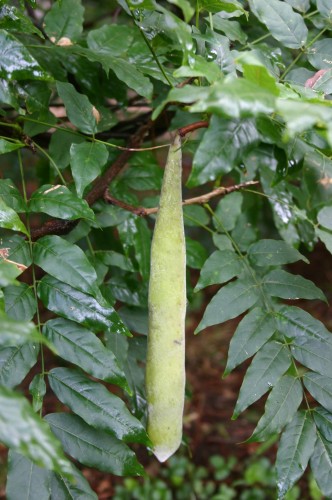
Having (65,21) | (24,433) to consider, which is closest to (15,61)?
(65,21)

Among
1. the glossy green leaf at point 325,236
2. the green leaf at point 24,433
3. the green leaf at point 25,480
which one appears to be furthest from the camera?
the glossy green leaf at point 325,236

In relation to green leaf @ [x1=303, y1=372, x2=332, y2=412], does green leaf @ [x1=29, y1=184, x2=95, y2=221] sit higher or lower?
higher

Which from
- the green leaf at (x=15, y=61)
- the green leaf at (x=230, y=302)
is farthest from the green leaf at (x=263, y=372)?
the green leaf at (x=15, y=61)

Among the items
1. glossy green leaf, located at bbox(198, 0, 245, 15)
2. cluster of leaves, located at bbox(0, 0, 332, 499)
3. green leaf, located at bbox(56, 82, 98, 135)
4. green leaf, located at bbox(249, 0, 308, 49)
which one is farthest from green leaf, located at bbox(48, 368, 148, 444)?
green leaf, located at bbox(249, 0, 308, 49)

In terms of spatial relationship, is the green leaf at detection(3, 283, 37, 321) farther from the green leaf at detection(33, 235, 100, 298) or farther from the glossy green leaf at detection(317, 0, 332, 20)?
the glossy green leaf at detection(317, 0, 332, 20)

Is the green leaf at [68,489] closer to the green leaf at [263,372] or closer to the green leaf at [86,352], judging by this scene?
the green leaf at [86,352]

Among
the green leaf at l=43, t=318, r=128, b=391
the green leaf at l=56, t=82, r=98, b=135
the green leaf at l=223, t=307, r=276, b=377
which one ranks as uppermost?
the green leaf at l=56, t=82, r=98, b=135

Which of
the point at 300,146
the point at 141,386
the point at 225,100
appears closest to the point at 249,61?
the point at 225,100

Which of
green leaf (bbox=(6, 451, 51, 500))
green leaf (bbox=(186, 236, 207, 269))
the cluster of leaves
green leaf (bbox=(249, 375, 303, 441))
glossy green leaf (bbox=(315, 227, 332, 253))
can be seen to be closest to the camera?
the cluster of leaves
